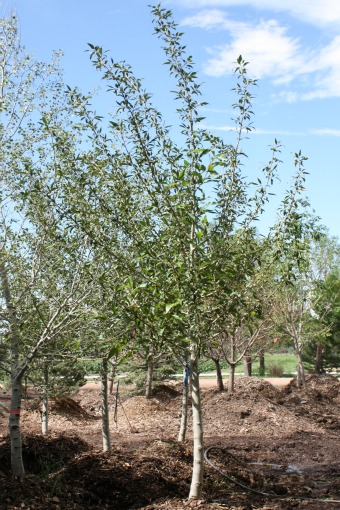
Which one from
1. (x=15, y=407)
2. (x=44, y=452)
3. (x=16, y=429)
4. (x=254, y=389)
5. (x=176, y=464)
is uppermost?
(x=15, y=407)

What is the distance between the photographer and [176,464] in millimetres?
8977

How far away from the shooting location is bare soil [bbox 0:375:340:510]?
7.68 meters

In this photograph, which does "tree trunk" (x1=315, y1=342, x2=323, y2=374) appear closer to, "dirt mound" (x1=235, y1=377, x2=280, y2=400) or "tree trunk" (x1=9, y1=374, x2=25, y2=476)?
"dirt mound" (x1=235, y1=377, x2=280, y2=400)

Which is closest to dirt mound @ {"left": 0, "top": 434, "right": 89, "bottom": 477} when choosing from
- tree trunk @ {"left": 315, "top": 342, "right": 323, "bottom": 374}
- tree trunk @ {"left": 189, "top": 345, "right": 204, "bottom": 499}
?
tree trunk @ {"left": 189, "top": 345, "right": 204, "bottom": 499}

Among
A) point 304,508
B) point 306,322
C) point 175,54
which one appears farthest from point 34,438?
point 306,322

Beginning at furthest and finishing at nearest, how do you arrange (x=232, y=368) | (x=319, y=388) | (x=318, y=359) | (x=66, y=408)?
(x=318, y=359) < (x=319, y=388) < (x=232, y=368) < (x=66, y=408)

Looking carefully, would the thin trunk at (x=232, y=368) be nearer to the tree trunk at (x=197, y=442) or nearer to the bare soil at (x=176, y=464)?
the bare soil at (x=176, y=464)

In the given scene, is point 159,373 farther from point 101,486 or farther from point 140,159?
point 140,159

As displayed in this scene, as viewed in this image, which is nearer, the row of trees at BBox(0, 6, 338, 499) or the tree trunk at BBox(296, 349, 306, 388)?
the row of trees at BBox(0, 6, 338, 499)

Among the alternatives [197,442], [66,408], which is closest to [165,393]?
[66,408]

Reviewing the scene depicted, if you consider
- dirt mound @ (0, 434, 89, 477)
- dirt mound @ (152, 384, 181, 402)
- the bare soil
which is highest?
dirt mound @ (152, 384, 181, 402)

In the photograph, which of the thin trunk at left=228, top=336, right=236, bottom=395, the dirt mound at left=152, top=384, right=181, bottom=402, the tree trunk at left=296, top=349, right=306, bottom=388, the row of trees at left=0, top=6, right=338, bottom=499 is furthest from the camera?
the tree trunk at left=296, top=349, right=306, bottom=388

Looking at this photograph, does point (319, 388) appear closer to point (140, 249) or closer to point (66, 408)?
point (66, 408)

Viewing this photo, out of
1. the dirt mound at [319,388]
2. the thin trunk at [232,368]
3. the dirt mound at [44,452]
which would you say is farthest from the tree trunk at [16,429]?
the dirt mound at [319,388]
